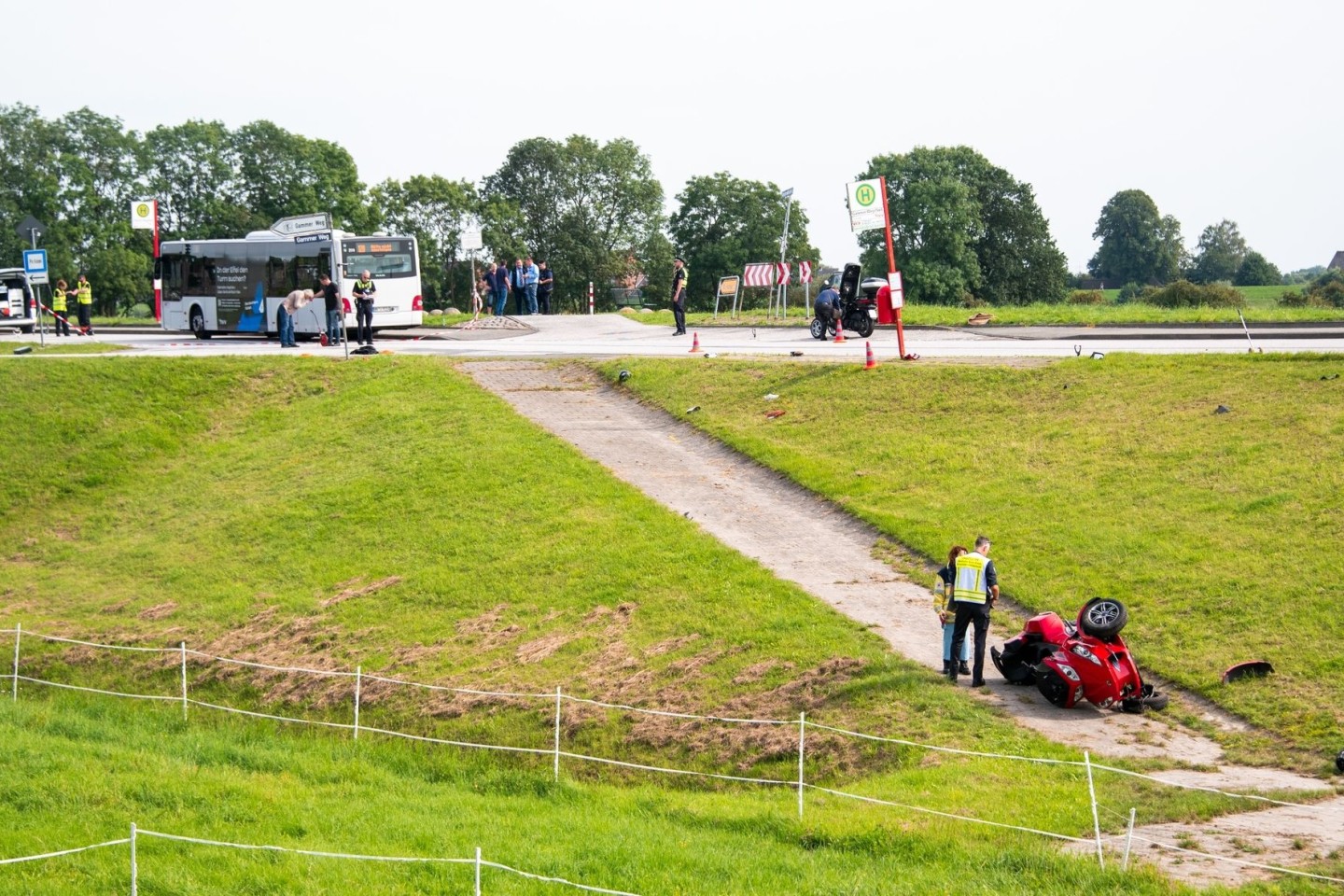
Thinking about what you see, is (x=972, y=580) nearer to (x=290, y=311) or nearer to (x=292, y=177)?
(x=290, y=311)

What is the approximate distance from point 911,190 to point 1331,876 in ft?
233

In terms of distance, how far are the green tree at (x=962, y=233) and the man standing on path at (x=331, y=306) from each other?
42.0 meters

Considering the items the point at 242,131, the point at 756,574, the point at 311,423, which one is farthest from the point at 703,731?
the point at 242,131

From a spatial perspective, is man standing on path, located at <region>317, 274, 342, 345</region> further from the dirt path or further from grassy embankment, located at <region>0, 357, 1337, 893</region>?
grassy embankment, located at <region>0, 357, 1337, 893</region>

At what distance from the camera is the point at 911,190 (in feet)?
255

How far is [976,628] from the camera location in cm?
1507

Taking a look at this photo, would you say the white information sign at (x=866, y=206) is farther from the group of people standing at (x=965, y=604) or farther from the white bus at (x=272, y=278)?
the white bus at (x=272, y=278)

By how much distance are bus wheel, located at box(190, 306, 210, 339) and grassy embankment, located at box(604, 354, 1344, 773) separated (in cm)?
1959

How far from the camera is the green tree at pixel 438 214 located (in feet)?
283

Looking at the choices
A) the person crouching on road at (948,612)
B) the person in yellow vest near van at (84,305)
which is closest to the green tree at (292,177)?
the person in yellow vest near van at (84,305)

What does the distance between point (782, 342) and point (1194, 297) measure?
20.3 m

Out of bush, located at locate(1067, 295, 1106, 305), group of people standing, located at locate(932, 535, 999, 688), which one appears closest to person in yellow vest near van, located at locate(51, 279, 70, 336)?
group of people standing, located at locate(932, 535, 999, 688)

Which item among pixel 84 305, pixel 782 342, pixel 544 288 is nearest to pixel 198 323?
pixel 84 305

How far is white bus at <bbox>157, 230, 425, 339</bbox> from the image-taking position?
41.6 meters
